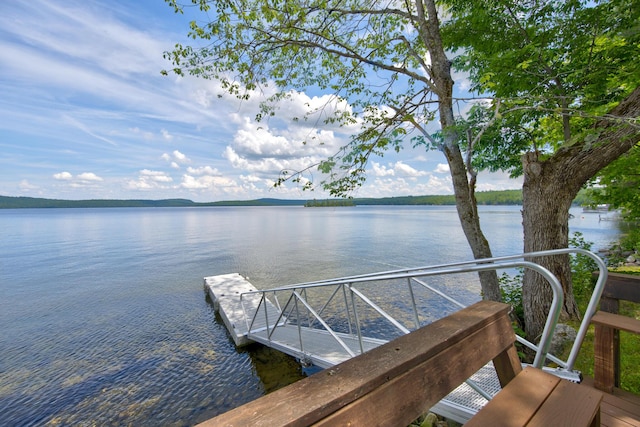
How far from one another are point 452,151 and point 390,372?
5597 mm

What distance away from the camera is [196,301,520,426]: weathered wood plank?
829mm

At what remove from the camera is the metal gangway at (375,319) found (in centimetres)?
207

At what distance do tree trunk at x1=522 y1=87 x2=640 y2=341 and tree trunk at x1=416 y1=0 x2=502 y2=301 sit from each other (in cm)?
67

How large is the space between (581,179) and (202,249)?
28.3m

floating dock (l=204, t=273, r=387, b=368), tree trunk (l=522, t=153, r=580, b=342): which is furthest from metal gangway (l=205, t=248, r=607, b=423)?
tree trunk (l=522, t=153, r=580, b=342)

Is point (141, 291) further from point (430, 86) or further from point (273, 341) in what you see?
point (430, 86)

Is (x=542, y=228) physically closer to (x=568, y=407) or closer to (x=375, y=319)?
(x=568, y=407)

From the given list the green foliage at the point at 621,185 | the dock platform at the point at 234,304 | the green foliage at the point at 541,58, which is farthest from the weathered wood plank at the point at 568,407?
the dock platform at the point at 234,304

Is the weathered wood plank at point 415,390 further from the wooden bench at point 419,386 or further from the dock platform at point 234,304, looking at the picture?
the dock platform at point 234,304

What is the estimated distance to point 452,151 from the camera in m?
5.74

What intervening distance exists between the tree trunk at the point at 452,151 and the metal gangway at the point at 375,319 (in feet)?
2.73

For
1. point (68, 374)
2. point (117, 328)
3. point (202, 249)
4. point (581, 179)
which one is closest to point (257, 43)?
point (581, 179)

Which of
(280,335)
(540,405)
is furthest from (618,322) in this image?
(280,335)

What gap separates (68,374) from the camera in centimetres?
766
